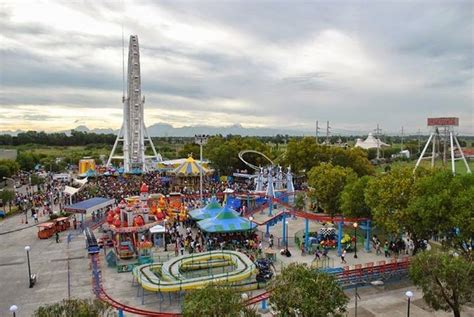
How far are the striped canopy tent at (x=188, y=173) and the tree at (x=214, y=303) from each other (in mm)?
48144

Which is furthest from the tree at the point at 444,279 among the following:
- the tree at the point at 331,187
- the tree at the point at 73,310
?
the tree at the point at 331,187

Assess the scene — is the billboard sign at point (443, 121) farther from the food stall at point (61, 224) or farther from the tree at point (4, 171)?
the tree at point (4, 171)

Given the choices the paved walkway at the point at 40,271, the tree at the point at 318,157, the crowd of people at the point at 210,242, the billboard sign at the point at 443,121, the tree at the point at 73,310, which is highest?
the billboard sign at the point at 443,121

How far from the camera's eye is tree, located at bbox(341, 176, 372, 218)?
30.1m

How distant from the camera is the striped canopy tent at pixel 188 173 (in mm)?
61441

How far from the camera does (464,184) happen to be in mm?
24969

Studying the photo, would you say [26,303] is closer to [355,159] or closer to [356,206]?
[356,206]

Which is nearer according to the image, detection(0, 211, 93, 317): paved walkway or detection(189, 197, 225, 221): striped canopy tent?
detection(0, 211, 93, 317): paved walkway

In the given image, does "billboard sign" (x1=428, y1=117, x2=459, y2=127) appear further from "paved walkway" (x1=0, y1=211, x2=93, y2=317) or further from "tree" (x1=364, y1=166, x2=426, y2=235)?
"paved walkway" (x1=0, y1=211, x2=93, y2=317)

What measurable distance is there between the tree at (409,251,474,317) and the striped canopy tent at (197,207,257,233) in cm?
1651

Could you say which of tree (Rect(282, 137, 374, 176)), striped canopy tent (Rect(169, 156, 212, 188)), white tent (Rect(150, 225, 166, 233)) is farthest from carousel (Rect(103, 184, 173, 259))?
tree (Rect(282, 137, 374, 176))

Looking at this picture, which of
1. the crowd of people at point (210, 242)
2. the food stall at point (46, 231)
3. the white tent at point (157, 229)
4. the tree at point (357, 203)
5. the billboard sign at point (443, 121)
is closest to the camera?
the tree at point (357, 203)

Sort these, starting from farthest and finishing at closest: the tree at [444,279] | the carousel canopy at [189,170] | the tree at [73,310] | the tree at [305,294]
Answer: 1. the carousel canopy at [189,170]
2. the tree at [444,279]
3. the tree at [305,294]
4. the tree at [73,310]

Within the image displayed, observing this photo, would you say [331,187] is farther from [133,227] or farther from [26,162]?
[26,162]
